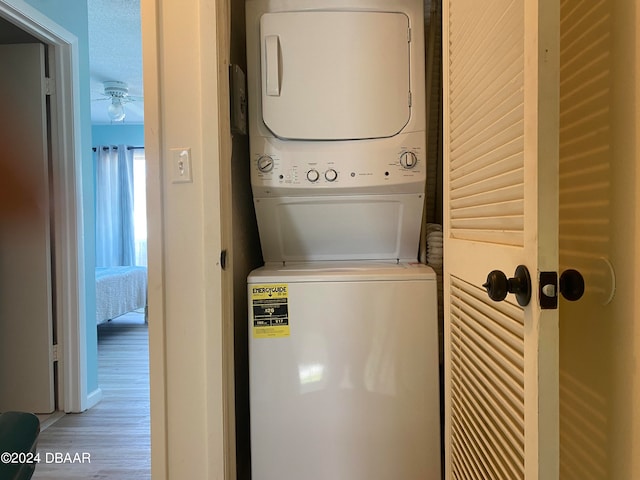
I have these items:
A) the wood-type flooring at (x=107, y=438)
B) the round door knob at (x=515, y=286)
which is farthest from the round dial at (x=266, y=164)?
the wood-type flooring at (x=107, y=438)

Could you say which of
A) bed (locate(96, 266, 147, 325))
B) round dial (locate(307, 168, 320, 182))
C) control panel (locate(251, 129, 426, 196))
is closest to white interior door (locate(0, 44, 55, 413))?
bed (locate(96, 266, 147, 325))

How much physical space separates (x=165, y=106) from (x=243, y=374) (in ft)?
3.17

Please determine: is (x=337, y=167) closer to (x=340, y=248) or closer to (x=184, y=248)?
(x=340, y=248)

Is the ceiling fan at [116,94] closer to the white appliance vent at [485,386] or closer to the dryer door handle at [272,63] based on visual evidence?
the dryer door handle at [272,63]

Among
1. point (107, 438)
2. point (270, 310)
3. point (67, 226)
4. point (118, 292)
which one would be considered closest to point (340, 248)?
point (270, 310)

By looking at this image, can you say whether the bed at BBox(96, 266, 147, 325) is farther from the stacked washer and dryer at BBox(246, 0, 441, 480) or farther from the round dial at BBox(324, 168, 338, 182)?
the round dial at BBox(324, 168, 338, 182)

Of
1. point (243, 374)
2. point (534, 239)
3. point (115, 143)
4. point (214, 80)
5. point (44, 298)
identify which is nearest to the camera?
point (534, 239)

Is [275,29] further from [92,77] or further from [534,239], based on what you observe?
[92,77]

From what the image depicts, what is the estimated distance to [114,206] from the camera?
19.5ft

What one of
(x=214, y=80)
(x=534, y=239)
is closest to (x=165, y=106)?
(x=214, y=80)

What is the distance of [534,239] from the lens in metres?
0.62

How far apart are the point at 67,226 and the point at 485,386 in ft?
8.10

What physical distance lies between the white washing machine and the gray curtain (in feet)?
17.3

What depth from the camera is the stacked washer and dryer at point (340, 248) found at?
1.29 m
